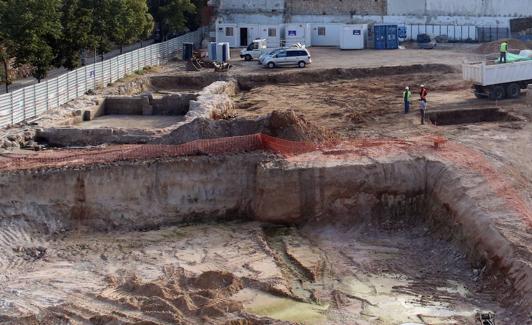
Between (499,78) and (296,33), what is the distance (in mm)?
22851

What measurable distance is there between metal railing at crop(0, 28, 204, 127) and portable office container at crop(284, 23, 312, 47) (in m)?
9.85

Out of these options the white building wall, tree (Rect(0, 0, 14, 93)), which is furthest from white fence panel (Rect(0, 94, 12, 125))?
the white building wall

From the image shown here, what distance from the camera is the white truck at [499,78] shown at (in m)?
30.6

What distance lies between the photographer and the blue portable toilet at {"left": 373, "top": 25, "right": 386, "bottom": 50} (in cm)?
4912

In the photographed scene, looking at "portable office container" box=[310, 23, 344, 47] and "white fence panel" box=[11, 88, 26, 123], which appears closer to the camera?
"white fence panel" box=[11, 88, 26, 123]

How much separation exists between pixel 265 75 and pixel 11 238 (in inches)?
908

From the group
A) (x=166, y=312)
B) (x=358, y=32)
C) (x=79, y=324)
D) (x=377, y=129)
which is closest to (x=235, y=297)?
(x=166, y=312)

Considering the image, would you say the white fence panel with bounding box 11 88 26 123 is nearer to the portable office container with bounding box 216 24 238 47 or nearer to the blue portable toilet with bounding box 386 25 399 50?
the portable office container with bounding box 216 24 238 47

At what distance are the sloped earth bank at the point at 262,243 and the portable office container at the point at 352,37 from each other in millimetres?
29302

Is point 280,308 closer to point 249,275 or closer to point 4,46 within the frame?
point 249,275

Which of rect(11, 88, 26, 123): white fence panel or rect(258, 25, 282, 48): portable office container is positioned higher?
rect(258, 25, 282, 48): portable office container

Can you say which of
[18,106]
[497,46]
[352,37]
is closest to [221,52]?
[352,37]

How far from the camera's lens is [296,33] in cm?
5181

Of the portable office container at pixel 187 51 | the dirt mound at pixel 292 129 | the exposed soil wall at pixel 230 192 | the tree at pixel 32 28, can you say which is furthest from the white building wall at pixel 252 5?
the exposed soil wall at pixel 230 192
